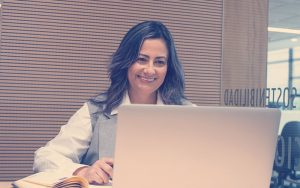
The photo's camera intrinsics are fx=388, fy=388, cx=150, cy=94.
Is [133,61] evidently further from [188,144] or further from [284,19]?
[284,19]

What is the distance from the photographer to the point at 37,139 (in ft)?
7.71

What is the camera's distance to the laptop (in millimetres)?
854

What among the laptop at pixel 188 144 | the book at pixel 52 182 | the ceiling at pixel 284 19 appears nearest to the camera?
the laptop at pixel 188 144

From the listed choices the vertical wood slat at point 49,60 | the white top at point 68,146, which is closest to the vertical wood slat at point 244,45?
the vertical wood slat at point 49,60

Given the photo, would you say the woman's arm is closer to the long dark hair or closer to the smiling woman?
the long dark hair

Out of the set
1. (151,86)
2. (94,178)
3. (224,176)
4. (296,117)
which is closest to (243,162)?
(224,176)

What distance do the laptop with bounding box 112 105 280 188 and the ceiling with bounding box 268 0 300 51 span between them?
18.5 ft

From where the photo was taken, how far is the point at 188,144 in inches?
34.6

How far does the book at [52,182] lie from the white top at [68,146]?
8.4 inches

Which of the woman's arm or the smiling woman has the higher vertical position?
the smiling woman

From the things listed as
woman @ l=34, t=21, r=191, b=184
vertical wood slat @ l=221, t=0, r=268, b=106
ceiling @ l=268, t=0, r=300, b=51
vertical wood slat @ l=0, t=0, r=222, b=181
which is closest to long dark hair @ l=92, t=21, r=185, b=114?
woman @ l=34, t=21, r=191, b=184

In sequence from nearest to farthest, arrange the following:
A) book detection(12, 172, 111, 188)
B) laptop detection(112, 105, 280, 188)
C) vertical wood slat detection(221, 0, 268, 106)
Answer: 1. laptop detection(112, 105, 280, 188)
2. book detection(12, 172, 111, 188)
3. vertical wood slat detection(221, 0, 268, 106)

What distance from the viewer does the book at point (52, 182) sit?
111 centimetres

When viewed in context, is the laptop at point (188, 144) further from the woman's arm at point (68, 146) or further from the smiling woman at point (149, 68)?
the smiling woman at point (149, 68)
